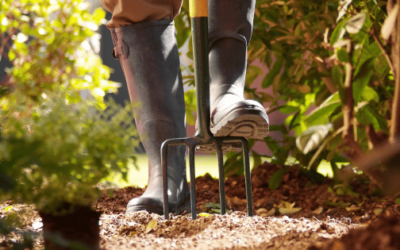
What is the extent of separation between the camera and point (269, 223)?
93cm

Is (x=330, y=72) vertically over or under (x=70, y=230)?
over

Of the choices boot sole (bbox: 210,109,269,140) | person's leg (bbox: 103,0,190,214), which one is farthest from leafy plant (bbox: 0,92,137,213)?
person's leg (bbox: 103,0,190,214)

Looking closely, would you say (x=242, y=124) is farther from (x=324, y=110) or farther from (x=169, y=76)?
(x=324, y=110)

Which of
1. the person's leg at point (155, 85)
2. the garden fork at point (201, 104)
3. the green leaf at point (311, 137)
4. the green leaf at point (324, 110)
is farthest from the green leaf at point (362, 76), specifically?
the person's leg at point (155, 85)

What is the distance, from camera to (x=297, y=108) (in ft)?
7.04

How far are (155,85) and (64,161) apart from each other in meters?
0.80

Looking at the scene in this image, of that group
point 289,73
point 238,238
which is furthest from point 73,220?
point 289,73

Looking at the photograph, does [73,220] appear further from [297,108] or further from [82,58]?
[82,58]

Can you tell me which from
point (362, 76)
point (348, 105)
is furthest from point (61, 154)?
point (362, 76)

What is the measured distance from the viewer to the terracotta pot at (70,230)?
563 mm

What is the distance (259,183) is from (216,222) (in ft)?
3.89

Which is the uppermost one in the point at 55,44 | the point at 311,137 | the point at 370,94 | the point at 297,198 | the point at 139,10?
the point at 55,44

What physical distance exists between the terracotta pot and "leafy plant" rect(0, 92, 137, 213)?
17mm

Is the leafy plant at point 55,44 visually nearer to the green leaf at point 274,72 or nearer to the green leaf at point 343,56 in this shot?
the green leaf at point 274,72
